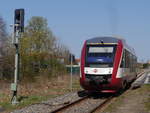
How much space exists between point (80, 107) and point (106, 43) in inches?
209

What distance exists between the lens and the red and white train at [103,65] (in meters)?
18.0

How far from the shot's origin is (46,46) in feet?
212

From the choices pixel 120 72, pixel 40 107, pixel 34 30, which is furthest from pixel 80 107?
pixel 34 30

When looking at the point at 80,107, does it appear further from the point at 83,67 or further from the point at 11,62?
the point at 11,62

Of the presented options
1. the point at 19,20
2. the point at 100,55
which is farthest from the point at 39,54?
the point at 19,20

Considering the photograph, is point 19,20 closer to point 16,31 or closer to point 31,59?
point 16,31


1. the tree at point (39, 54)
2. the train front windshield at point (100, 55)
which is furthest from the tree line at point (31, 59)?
the train front windshield at point (100, 55)

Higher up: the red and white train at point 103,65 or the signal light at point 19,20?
the signal light at point 19,20

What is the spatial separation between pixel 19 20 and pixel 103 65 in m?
5.29

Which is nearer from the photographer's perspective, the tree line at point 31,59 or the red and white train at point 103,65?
the red and white train at point 103,65

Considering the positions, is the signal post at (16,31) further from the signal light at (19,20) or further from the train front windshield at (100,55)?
the train front windshield at (100,55)

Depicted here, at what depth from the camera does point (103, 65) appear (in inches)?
720

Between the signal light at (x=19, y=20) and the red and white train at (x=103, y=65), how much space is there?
4506mm

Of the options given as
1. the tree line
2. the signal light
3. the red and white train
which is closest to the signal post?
the signal light
